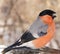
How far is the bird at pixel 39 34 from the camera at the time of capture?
66.2 inches

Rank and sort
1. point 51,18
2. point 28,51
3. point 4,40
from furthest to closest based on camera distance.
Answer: point 4,40 → point 51,18 → point 28,51

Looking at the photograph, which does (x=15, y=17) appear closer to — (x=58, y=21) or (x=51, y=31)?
(x=58, y=21)

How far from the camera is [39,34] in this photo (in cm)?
173

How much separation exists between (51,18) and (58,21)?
101cm

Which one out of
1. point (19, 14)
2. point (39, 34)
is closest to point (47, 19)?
point (39, 34)

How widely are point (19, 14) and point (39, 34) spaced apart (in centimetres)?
112

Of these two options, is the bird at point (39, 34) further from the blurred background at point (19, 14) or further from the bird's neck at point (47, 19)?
the blurred background at point (19, 14)

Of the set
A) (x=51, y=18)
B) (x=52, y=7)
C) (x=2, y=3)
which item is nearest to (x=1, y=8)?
(x=2, y=3)

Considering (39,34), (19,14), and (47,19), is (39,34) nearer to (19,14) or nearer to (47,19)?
(47,19)

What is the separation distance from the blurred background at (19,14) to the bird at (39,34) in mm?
974

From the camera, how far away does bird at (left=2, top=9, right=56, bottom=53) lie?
168 centimetres

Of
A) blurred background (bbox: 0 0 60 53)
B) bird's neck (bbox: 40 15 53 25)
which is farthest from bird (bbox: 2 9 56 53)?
blurred background (bbox: 0 0 60 53)

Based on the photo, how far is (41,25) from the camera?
5.72 ft

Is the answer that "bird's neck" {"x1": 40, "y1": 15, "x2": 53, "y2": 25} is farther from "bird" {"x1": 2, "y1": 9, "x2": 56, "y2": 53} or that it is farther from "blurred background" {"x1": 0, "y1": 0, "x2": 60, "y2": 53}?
"blurred background" {"x1": 0, "y1": 0, "x2": 60, "y2": 53}
